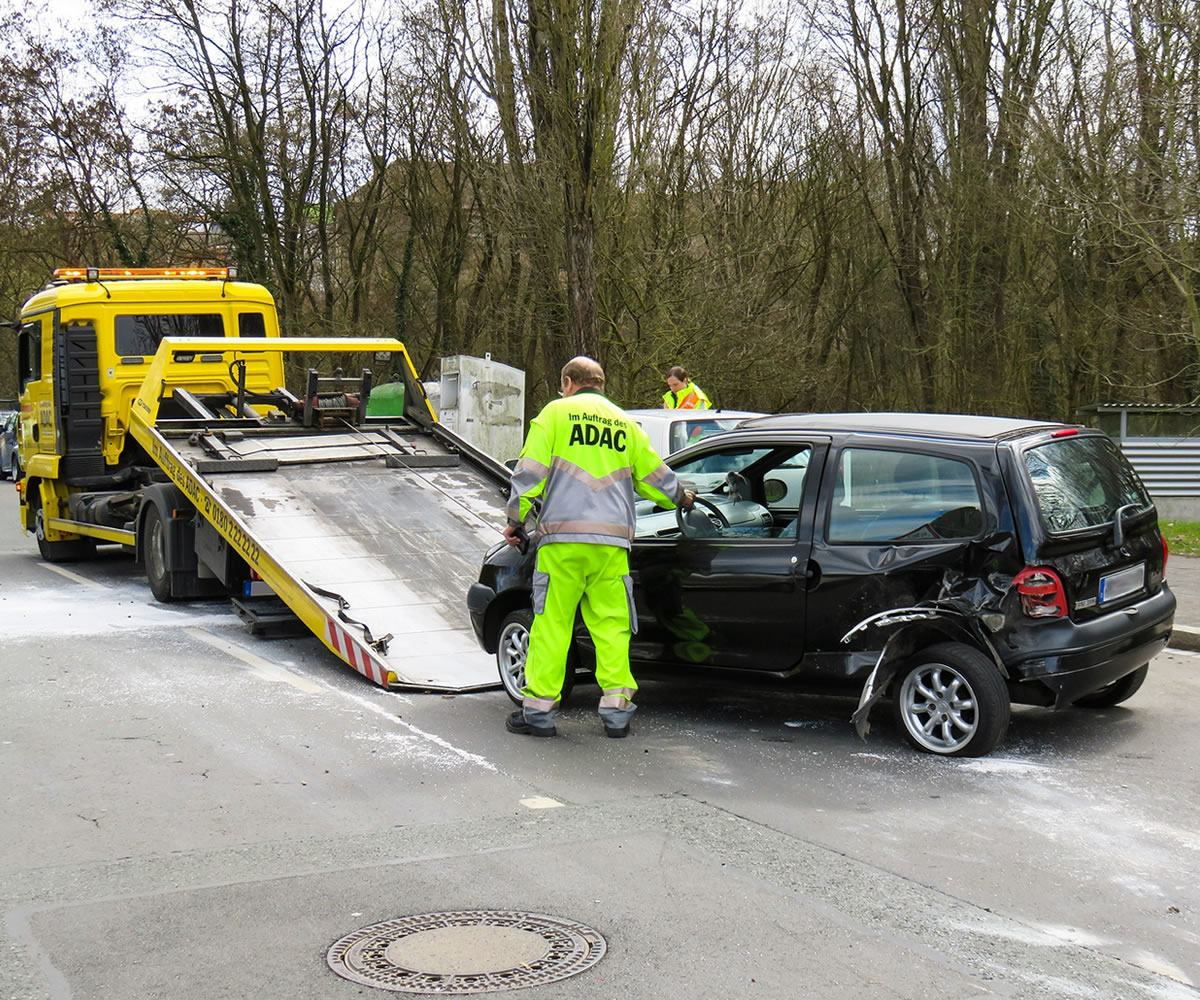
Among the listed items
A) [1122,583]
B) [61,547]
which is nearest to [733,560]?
[1122,583]

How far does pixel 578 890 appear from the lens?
471cm

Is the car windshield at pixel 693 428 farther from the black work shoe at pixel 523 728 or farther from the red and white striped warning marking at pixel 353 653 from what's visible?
the black work shoe at pixel 523 728

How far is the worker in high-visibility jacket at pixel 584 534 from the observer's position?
6.93 meters

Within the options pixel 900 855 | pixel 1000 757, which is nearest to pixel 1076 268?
pixel 1000 757

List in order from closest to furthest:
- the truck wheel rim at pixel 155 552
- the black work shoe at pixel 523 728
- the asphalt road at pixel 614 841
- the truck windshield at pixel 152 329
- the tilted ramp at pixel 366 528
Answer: the asphalt road at pixel 614 841 → the black work shoe at pixel 523 728 → the tilted ramp at pixel 366 528 → the truck wheel rim at pixel 155 552 → the truck windshield at pixel 152 329

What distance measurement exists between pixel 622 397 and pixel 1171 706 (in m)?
14.8

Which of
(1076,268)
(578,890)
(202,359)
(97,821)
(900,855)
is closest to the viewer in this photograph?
(578,890)

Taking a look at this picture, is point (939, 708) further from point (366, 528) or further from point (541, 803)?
point (366, 528)

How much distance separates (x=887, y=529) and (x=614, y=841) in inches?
88.4

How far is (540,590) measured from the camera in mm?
7078

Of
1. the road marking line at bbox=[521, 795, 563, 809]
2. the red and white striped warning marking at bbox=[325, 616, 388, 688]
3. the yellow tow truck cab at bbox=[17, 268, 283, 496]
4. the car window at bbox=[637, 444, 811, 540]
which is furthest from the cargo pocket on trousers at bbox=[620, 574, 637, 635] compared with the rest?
the yellow tow truck cab at bbox=[17, 268, 283, 496]

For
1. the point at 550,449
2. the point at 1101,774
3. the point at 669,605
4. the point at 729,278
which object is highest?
the point at 729,278

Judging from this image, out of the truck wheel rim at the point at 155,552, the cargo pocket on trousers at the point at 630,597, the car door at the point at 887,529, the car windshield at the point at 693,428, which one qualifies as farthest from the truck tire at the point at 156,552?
the car door at the point at 887,529

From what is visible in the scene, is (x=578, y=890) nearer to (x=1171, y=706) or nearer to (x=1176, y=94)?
(x=1171, y=706)
